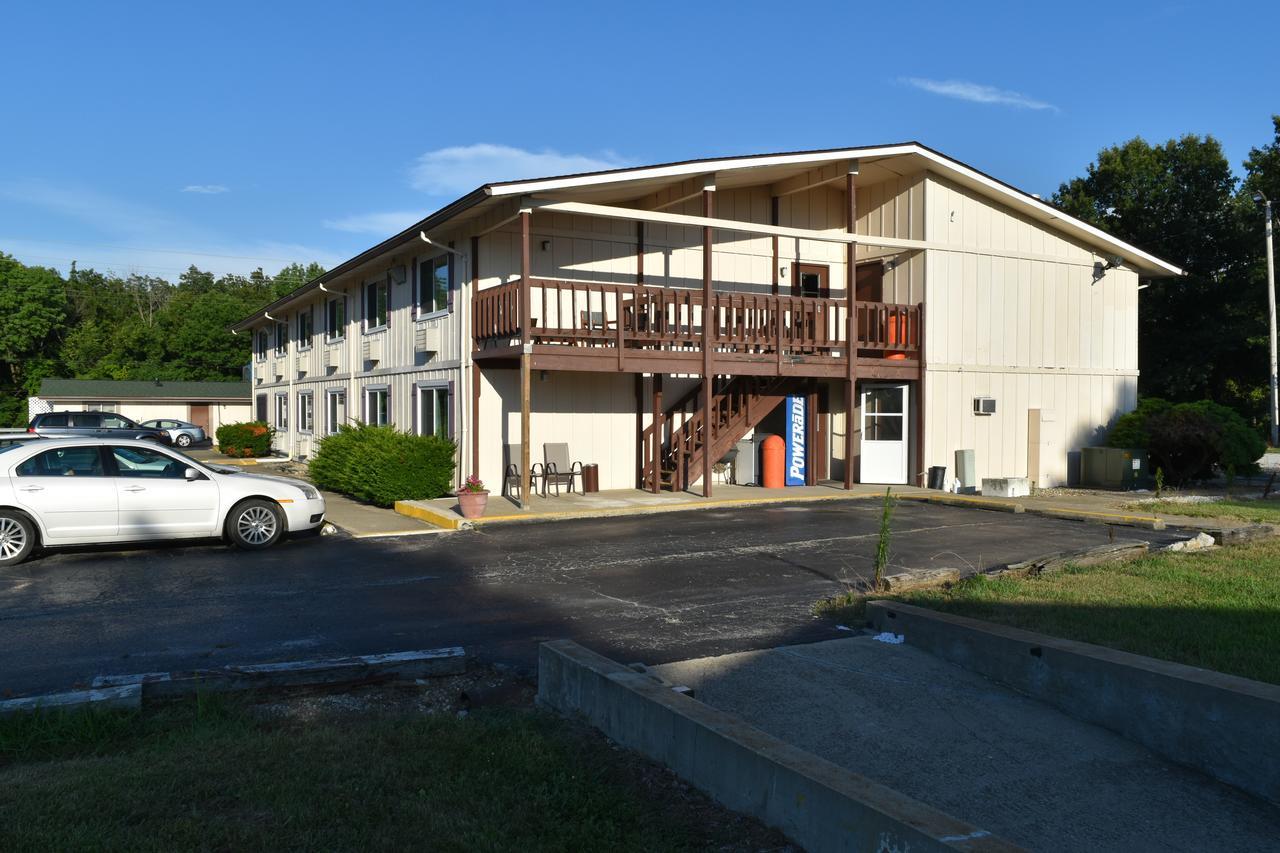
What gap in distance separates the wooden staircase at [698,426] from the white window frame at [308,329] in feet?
46.2

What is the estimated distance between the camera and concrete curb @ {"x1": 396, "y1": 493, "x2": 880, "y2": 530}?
581 inches

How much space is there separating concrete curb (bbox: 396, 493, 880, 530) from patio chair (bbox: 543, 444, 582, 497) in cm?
221

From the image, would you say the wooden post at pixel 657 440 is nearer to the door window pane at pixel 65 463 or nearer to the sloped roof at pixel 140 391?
the door window pane at pixel 65 463

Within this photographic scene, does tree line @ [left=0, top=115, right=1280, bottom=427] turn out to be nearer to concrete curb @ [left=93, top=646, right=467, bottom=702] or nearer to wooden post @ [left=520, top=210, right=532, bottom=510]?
wooden post @ [left=520, top=210, right=532, bottom=510]

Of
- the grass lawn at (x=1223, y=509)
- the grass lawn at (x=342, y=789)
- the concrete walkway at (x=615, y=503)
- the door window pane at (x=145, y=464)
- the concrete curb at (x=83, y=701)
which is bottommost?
the grass lawn at (x=342, y=789)

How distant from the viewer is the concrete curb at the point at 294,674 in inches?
229

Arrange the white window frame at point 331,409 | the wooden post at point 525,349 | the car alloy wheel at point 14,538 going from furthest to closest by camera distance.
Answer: the white window frame at point 331,409 → the wooden post at point 525,349 → the car alloy wheel at point 14,538

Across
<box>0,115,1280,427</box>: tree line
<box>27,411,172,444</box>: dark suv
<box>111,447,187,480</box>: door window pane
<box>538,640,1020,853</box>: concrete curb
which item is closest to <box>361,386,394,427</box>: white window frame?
<box>111,447,187,480</box>: door window pane

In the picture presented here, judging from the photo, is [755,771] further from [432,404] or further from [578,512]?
[432,404]

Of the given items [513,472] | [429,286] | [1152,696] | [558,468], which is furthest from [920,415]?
[1152,696]

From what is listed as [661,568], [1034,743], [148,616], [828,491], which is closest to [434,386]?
[828,491]

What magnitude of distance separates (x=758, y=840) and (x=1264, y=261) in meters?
39.5

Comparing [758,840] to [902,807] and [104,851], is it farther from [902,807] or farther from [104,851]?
→ [104,851]

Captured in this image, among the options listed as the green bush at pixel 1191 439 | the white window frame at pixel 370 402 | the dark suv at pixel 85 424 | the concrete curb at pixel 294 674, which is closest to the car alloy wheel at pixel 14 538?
the concrete curb at pixel 294 674
